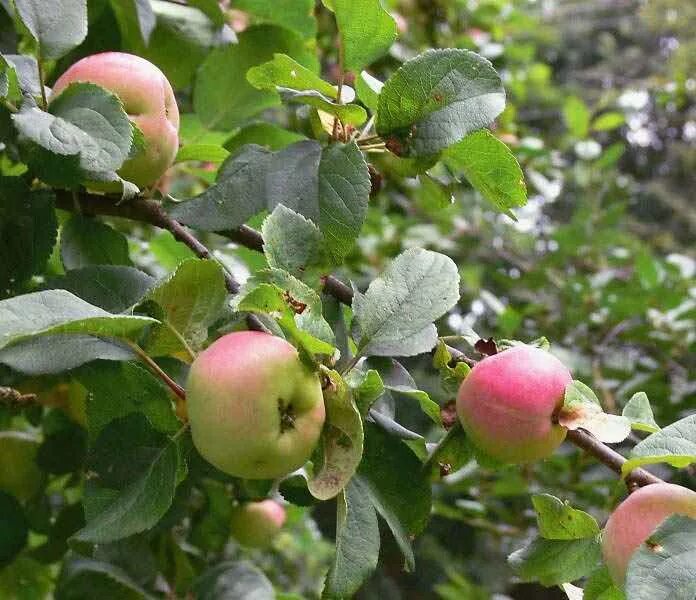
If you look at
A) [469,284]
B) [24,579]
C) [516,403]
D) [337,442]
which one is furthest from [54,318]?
[469,284]

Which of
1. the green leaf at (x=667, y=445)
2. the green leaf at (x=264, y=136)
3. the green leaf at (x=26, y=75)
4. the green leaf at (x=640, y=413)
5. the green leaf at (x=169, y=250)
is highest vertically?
the green leaf at (x=26, y=75)

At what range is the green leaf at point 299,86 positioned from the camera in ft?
2.10

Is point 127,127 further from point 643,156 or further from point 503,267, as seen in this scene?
point 643,156

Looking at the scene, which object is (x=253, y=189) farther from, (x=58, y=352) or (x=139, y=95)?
(x=58, y=352)

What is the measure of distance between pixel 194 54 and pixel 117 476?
0.51 metres

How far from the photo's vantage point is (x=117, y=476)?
0.58 meters

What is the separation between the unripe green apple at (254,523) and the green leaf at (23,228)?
43cm

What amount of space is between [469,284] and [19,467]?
1.28 meters

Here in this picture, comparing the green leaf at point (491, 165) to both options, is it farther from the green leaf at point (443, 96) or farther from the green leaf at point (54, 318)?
the green leaf at point (54, 318)

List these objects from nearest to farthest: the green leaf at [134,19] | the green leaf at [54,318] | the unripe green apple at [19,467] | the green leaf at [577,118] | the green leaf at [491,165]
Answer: the green leaf at [54,318] → the green leaf at [491,165] → the green leaf at [134,19] → the unripe green apple at [19,467] → the green leaf at [577,118]

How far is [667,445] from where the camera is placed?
21.8 inches

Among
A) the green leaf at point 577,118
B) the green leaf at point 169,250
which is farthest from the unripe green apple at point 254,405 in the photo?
the green leaf at point 577,118

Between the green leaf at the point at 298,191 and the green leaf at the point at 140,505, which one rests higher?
the green leaf at the point at 298,191

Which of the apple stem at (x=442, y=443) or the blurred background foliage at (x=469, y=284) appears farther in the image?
the blurred background foliage at (x=469, y=284)
